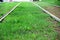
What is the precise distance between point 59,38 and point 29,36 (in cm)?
68

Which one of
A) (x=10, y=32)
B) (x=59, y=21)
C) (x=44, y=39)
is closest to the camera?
(x=44, y=39)

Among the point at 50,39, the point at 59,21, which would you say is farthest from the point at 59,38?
the point at 59,21

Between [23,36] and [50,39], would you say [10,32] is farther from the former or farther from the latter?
[50,39]

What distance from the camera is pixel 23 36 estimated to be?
4.95 metres

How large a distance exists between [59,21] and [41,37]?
109 inches

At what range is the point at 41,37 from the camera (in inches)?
192

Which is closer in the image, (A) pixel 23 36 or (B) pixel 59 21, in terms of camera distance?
(A) pixel 23 36

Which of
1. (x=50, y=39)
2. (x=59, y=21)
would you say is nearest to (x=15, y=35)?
(x=50, y=39)

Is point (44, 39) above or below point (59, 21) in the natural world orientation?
above

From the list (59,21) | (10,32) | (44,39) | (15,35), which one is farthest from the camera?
(59,21)

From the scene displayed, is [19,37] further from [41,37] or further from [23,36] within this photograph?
[41,37]

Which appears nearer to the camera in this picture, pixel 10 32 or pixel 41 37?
pixel 41 37

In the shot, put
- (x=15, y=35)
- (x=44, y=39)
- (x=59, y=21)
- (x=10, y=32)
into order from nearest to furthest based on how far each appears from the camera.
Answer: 1. (x=44, y=39)
2. (x=15, y=35)
3. (x=10, y=32)
4. (x=59, y=21)

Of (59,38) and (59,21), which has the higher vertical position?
(59,38)
